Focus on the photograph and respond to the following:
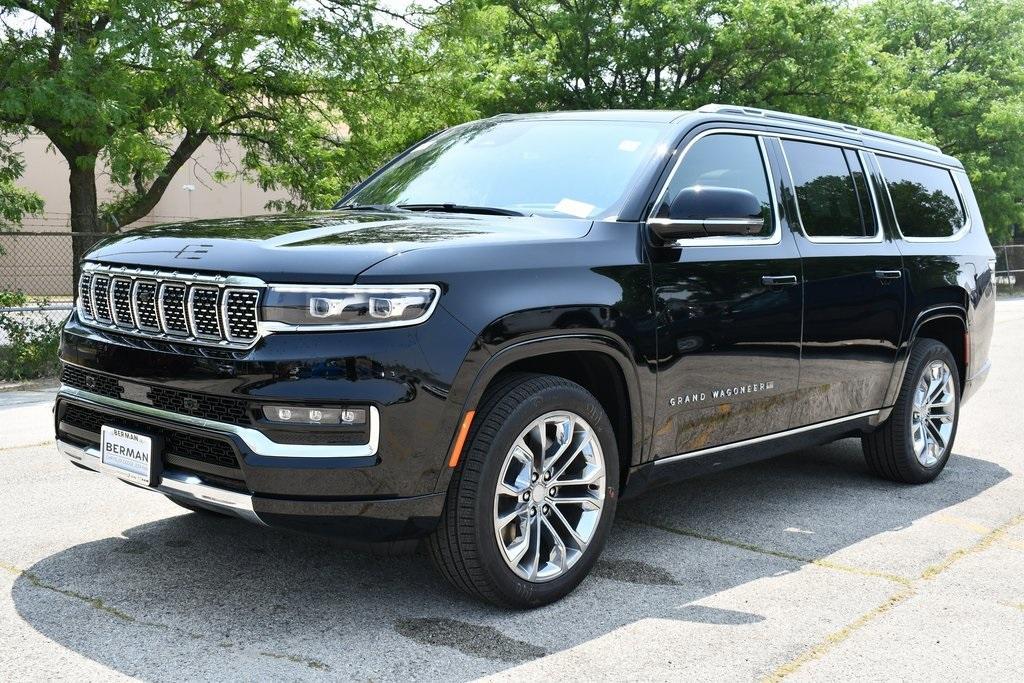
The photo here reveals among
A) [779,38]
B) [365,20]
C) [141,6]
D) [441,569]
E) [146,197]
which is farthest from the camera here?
[779,38]

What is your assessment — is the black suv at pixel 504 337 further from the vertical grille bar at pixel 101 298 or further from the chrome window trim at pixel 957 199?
the chrome window trim at pixel 957 199

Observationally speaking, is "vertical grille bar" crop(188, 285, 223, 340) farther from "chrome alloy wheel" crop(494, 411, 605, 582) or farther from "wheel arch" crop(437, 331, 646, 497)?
"chrome alloy wheel" crop(494, 411, 605, 582)

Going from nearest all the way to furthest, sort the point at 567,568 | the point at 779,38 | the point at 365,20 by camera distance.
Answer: the point at 567,568, the point at 365,20, the point at 779,38

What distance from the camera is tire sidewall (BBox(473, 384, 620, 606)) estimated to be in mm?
3939

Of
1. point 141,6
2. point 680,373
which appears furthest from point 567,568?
point 141,6

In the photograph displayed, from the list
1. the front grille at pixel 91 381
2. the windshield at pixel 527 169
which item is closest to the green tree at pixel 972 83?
the windshield at pixel 527 169

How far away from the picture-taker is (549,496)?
168 inches

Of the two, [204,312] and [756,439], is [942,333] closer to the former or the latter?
[756,439]

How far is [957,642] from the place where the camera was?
4047 mm

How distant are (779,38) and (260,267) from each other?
24.6m

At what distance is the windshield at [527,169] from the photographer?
4789 mm

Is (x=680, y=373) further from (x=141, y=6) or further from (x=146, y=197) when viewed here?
(x=146, y=197)

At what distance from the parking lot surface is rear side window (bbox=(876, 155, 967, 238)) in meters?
1.64

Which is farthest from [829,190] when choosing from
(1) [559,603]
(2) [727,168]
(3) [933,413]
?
(1) [559,603]
